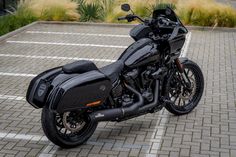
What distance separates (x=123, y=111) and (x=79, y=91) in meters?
0.72

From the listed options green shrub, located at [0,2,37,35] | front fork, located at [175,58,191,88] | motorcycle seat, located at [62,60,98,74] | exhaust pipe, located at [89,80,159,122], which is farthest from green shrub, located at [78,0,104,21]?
motorcycle seat, located at [62,60,98,74]

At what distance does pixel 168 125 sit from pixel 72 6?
8.82 meters

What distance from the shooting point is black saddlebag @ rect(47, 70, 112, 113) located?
5.57 meters

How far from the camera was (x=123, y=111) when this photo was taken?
6125 millimetres

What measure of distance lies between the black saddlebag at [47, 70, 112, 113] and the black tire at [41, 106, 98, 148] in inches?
5.9

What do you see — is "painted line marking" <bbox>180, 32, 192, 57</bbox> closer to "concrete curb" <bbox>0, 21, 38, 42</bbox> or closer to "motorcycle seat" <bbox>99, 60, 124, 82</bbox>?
"concrete curb" <bbox>0, 21, 38, 42</bbox>

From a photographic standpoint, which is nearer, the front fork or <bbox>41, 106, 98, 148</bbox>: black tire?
<bbox>41, 106, 98, 148</bbox>: black tire

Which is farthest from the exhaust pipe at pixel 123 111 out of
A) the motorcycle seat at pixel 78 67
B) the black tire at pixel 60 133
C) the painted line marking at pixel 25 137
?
the painted line marking at pixel 25 137

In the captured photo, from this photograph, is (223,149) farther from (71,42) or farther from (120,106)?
(71,42)

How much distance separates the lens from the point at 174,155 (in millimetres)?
5867

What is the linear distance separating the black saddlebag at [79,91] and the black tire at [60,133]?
0.15 meters

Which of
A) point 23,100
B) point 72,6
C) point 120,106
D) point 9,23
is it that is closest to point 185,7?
point 72,6

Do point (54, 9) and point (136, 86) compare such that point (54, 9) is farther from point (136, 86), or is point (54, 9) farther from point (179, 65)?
point (136, 86)

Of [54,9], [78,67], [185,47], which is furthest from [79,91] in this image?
[54,9]
